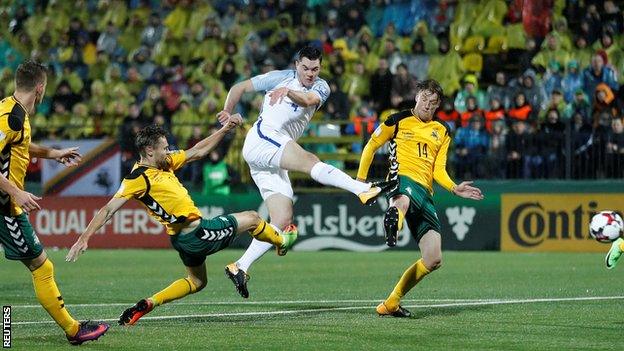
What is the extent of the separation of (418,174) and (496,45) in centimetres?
1191

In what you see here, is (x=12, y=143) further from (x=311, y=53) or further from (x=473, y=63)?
(x=473, y=63)

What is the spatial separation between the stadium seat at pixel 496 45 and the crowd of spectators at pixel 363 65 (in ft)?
0.08

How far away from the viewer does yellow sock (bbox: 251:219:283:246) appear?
38.0 ft

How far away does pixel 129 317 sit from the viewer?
10.8 m

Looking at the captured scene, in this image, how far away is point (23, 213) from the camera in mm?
9625

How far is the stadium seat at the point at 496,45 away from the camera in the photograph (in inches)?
925

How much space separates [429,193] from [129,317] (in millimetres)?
3225

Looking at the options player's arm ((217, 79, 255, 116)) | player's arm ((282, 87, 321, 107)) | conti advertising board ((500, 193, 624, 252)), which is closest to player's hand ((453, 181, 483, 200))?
player's arm ((282, 87, 321, 107))

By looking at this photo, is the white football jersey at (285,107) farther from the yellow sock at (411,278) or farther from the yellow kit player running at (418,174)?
the yellow sock at (411,278)

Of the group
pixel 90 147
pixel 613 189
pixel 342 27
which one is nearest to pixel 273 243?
pixel 613 189

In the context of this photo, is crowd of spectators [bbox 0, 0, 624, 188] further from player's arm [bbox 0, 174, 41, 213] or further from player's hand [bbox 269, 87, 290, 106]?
player's arm [bbox 0, 174, 41, 213]

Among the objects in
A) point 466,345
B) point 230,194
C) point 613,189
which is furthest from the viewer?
point 230,194

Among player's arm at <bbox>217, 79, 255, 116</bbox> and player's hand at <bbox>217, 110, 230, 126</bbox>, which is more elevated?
player's arm at <bbox>217, 79, 255, 116</bbox>

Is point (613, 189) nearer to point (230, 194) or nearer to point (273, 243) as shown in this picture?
point (230, 194)
